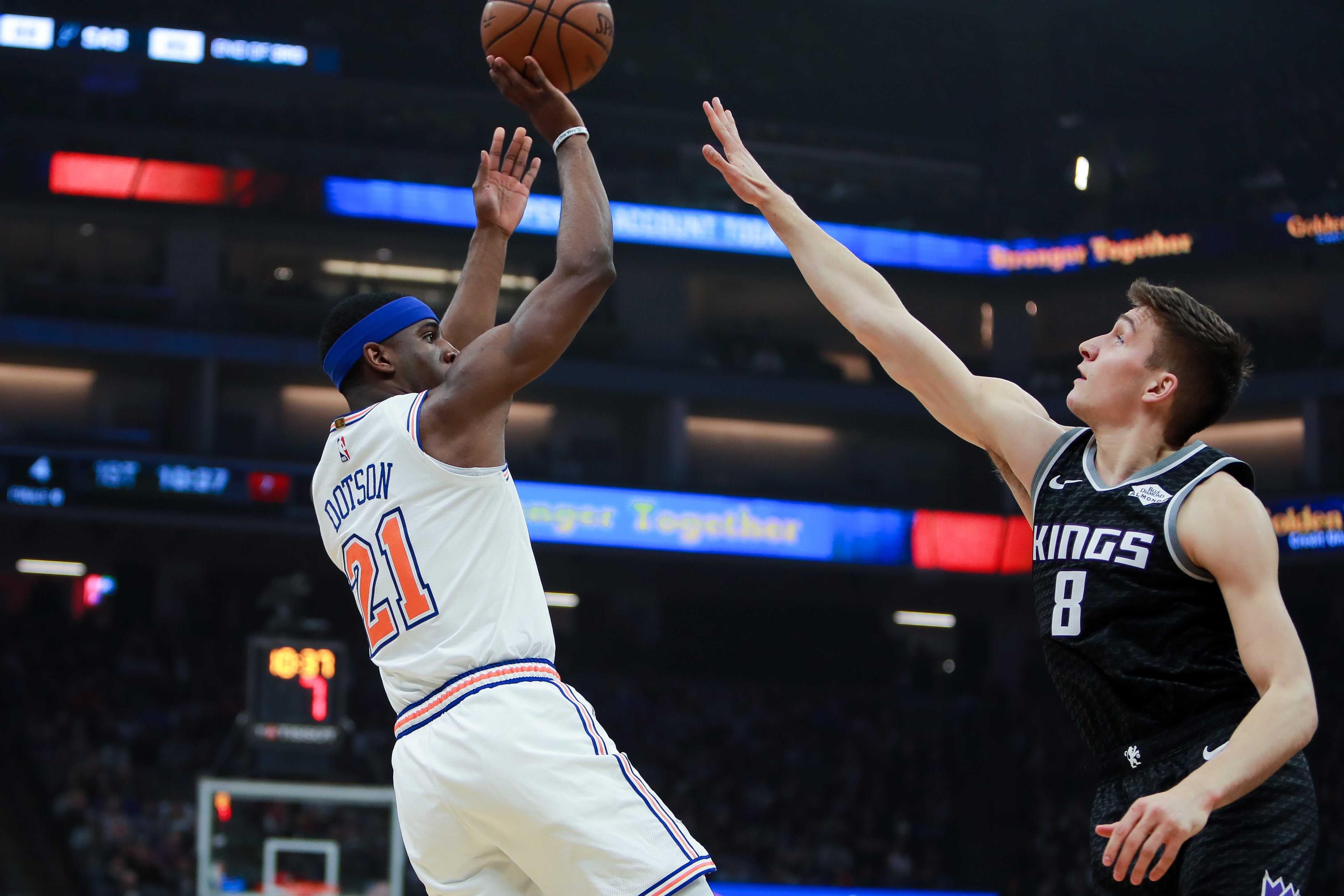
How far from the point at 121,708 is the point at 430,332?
20.7m

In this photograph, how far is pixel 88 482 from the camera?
24062 millimetres

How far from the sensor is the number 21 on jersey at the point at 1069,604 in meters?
3.54

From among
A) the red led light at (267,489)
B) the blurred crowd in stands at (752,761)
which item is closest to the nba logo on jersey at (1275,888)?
the blurred crowd in stands at (752,761)

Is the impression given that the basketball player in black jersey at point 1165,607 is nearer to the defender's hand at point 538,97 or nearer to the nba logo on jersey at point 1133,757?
the nba logo on jersey at point 1133,757

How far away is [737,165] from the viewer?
4.30 meters

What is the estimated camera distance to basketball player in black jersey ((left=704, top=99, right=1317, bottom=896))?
10.3 feet

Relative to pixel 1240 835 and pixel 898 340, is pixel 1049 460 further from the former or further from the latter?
pixel 1240 835

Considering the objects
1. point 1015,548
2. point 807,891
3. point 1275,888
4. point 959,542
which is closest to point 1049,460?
point 1275,888

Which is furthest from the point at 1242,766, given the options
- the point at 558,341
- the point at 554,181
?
the point at 554,181

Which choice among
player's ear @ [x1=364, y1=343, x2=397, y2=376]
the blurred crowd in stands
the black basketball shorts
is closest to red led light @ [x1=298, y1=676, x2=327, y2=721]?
the blurred crowd in stands

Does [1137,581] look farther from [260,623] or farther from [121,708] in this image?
[260,623]

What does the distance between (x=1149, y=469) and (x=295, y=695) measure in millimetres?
11759

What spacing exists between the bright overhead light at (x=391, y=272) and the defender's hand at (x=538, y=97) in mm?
25780

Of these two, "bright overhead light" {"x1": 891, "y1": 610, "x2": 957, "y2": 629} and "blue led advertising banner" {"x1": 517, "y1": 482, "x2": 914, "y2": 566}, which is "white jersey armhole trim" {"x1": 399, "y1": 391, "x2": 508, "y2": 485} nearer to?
"blue led advertising banner" {"x1": 517, "y1": 482, "x2": 914, "y2": 566}
